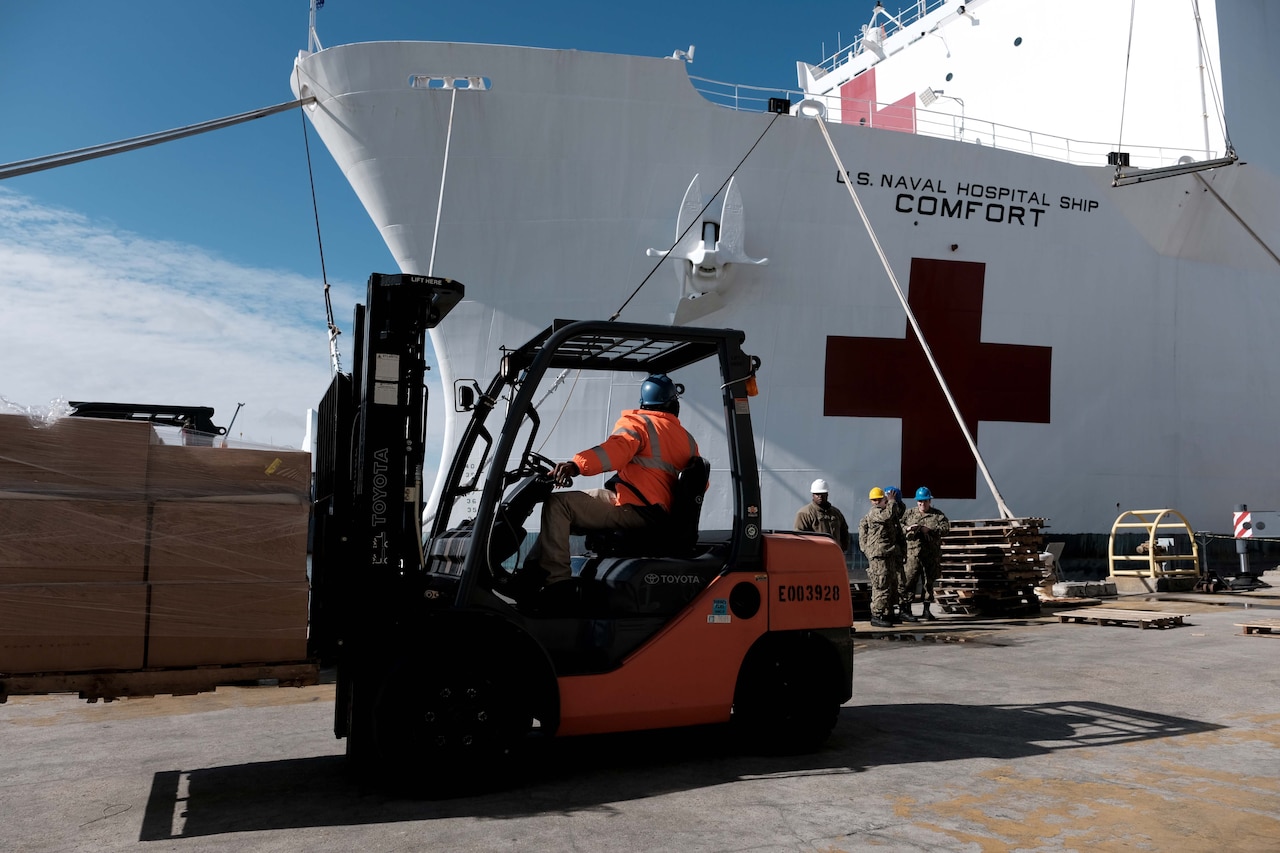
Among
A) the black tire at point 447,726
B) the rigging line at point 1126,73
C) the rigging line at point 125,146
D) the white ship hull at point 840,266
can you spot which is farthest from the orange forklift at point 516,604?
the rigging line at point 1126,73

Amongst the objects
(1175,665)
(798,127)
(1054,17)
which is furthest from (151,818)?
(1054,17)

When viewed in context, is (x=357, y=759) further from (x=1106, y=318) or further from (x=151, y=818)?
(x=1106, y=318)

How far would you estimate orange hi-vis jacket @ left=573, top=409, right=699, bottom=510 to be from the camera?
3816mm

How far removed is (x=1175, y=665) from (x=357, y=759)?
5.56 meters

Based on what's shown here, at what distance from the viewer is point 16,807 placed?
348 centimetres

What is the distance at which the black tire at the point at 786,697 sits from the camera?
13.4 feet

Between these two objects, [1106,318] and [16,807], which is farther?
[1106,318]

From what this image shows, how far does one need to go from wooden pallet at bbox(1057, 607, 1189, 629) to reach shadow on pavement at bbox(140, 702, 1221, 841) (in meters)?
3.99

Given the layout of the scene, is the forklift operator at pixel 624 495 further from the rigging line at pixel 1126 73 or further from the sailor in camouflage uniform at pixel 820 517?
the rigging line at pixel 1126 73

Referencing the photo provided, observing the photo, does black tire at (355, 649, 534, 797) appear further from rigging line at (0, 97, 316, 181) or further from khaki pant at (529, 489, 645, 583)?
rigging line at (0, 97, 316, 181)

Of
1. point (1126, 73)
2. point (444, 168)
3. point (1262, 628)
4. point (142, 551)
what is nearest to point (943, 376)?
point (1262, 628)

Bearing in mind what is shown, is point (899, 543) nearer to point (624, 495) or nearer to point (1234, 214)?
point (624, 495)

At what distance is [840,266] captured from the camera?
1137cm

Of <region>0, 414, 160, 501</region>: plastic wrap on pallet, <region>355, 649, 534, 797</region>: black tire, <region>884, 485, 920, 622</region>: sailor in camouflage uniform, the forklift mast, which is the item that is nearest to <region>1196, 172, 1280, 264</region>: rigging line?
<region>884, 485, 920, 622</region>: sailor in camouflage uniform
